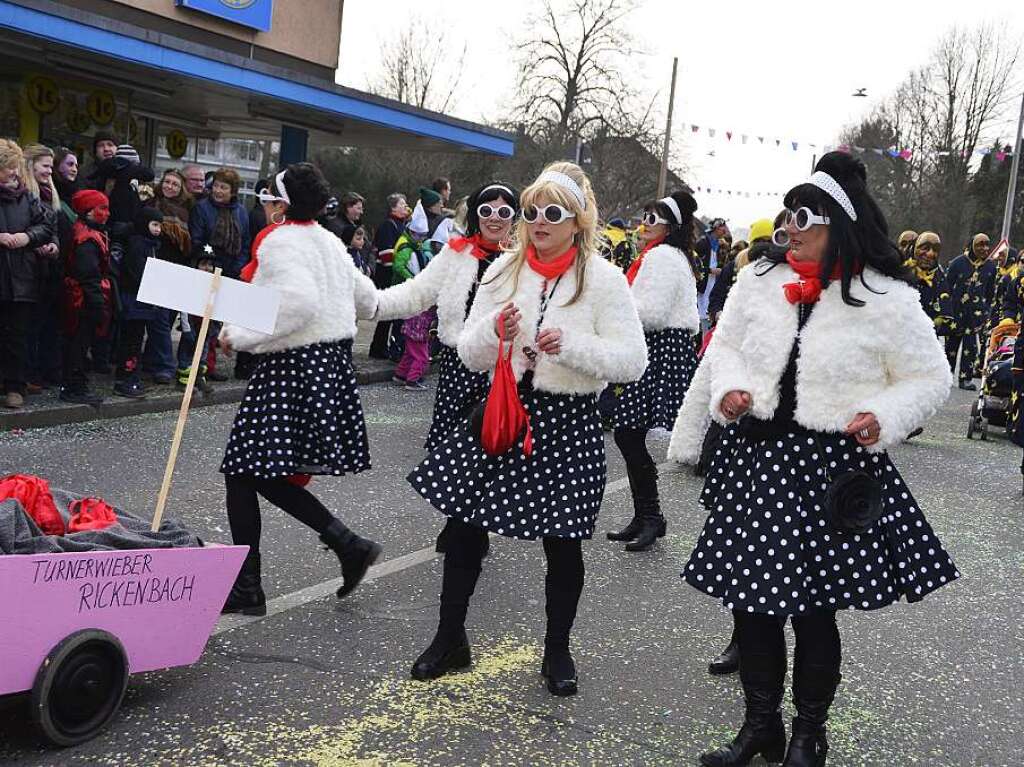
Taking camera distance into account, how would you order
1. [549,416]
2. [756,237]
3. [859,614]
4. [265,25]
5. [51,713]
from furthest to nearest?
[265,25]
[756,237]
[859,614]
[549,416]
[51,713]

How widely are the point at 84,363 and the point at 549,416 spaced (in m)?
5.62

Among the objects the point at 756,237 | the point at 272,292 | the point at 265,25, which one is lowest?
the point at 272,292

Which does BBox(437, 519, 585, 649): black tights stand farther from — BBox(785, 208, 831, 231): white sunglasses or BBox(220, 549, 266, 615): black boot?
BBox(785, 208, 831, 231): white sunglasses

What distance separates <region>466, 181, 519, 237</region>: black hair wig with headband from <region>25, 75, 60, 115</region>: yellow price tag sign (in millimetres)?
10595

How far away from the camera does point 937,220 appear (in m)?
44.6

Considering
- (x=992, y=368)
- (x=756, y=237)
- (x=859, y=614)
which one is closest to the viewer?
(x=859, y=614)

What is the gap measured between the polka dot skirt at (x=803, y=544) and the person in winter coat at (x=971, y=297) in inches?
490

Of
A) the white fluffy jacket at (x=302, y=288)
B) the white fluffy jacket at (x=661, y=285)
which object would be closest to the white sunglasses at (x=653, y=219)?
the white fluffy jacket at (x=661, y=285)

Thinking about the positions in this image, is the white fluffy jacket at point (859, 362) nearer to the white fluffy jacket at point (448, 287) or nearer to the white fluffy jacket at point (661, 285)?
the white fluffy jacket at point (448, 287)

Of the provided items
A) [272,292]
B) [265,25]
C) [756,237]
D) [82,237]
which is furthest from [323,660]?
[265,25]

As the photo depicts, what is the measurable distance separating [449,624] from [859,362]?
1.74 meters

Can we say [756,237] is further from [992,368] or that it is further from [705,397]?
[992,368]

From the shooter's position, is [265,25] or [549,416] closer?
[549,416]

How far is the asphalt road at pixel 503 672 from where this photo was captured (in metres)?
3.36
